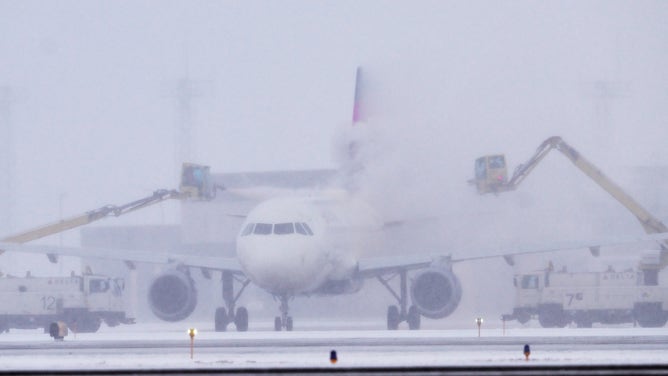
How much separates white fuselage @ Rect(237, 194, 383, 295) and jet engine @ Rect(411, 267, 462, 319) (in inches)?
141

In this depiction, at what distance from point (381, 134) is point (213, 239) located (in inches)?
706

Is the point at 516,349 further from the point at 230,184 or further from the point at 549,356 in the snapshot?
the point at 230,184

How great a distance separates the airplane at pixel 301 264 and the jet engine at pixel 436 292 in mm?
38

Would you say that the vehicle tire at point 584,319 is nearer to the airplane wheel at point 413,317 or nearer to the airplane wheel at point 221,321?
the airplane wheel at point 413,317

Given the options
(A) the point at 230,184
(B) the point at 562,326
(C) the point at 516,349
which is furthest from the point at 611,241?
(A) the point at 230,184

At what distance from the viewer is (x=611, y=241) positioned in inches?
1992

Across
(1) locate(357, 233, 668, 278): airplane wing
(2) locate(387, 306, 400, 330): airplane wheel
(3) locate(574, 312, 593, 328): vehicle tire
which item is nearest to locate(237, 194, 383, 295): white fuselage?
(1) locate(357, 233, 668, 278): airplane wing

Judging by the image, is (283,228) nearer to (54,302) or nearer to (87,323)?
Result: (87,323)

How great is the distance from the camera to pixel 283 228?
48.7 metres

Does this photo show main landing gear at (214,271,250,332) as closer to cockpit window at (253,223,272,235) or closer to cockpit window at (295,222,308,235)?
cockpit window at (253,223,272,235)

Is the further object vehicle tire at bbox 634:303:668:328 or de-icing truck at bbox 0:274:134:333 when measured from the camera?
de-icing truck at bbox 0:274:134:333

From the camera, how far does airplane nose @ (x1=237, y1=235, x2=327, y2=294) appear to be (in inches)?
1876

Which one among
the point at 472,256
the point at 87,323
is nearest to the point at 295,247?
the point at 472,256

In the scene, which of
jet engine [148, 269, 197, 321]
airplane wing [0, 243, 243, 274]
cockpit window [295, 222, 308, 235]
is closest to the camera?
cockpit window [295, 222, 308, 235]
